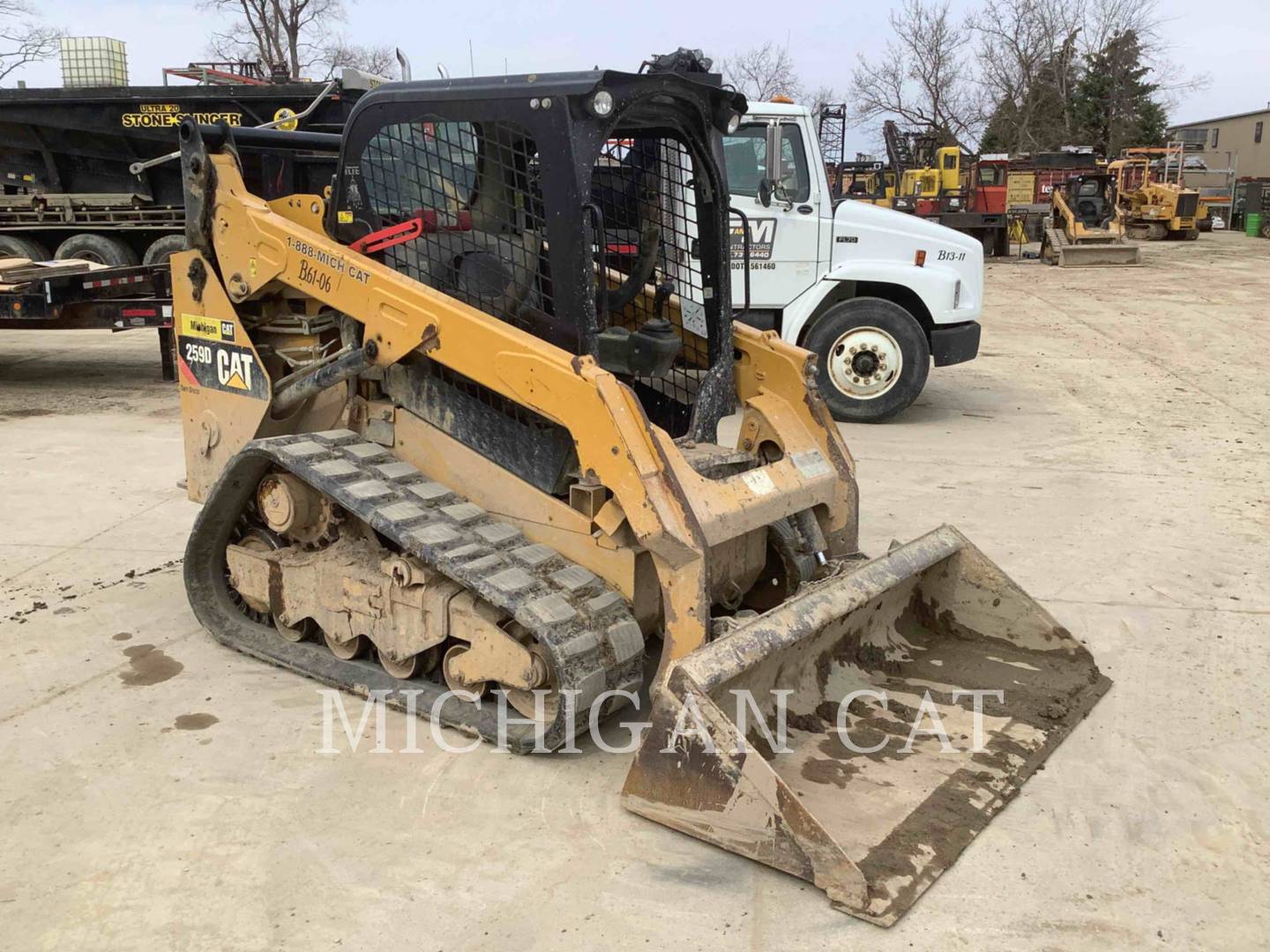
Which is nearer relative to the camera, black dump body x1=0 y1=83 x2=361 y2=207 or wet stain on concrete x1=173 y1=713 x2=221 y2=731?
wet stain on concrete x1=173 y1=713 x2=221 y2=731

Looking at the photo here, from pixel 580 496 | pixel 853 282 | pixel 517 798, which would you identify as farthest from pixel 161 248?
pixel 517 798

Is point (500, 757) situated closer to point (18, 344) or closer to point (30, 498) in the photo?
point (30, 498)

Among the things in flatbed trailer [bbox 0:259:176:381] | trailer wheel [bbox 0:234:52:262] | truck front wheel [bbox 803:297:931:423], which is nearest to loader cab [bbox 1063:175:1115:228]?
truck front wheel [bbox 803:297:931:423]

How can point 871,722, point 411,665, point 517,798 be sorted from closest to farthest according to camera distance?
point 517,798
point 871,722
point 411,665

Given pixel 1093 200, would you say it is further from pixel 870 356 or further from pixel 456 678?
pixel 456 678

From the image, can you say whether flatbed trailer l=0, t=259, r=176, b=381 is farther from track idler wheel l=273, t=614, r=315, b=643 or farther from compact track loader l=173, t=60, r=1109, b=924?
track idler wheel l=273, t=614, r=315, b=643

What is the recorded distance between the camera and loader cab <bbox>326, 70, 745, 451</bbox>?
3.87 meters

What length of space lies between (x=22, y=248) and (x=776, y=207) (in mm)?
12439

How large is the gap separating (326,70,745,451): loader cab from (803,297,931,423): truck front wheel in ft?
14.5

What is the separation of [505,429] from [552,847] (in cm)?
155

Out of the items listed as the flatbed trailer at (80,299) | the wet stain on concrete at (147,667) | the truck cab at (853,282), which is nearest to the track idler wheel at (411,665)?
the wet stain on concrete at (147,667)

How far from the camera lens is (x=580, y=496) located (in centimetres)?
391

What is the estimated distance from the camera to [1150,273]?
22.5 m

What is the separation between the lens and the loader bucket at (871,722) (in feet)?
10.2
